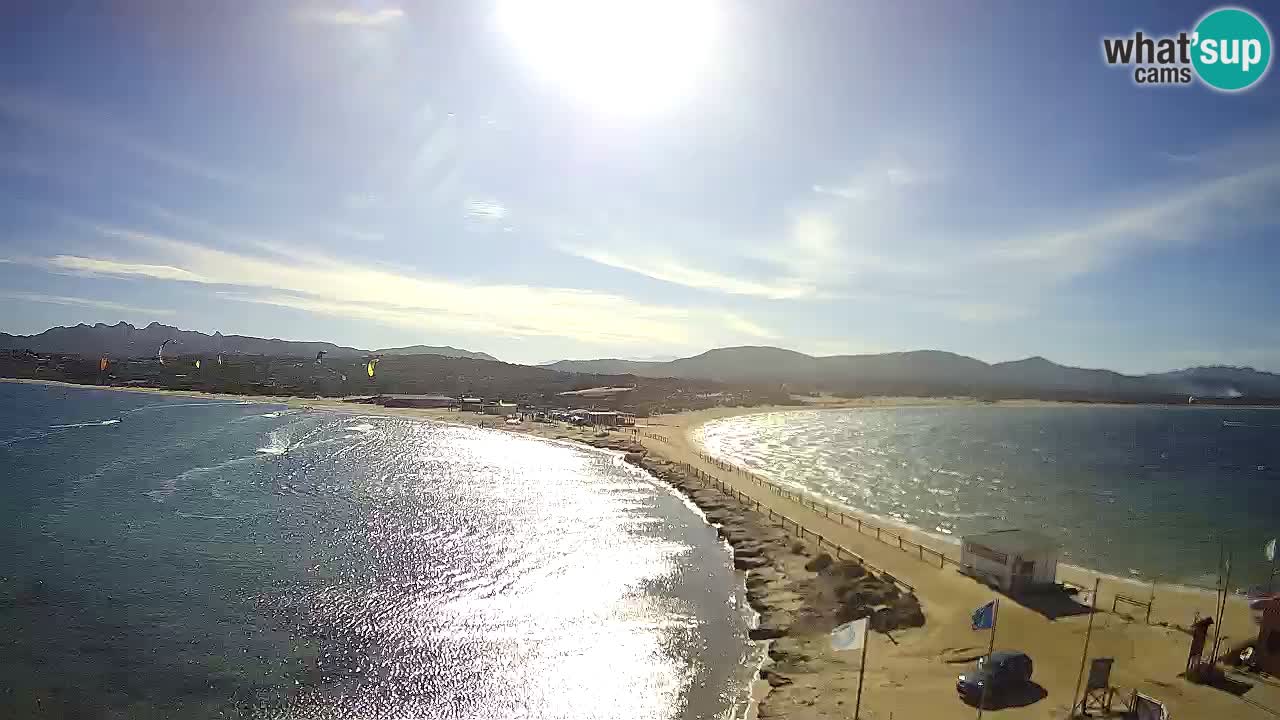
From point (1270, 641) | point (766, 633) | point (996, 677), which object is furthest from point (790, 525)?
point (1270, 641)

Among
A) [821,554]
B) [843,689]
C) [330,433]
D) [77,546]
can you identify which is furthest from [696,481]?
[330,433]

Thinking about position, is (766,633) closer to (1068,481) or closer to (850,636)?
(850,636)

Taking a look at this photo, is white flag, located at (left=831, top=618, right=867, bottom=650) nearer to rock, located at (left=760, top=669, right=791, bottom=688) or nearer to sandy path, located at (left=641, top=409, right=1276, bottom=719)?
sandy path, located at (left=641, top=409, right=1276, bottom=719)

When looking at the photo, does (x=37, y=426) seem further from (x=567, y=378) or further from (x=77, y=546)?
(x=567, y=378)

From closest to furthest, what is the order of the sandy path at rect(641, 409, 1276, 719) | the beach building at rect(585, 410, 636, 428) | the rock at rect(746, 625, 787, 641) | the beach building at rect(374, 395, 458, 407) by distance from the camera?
the sandy path at rect(641, 409, 1276, 719), the rock at rect(746, 625, 787, 641), the beach building at rect(585, 410, 636, 428), the beach building at rect(374, 395, 458, 407)

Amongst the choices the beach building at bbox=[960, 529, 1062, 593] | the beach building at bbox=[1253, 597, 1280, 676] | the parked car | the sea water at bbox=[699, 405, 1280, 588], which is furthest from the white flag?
the sea water at bbox=[699, 405, 1280, 588]
